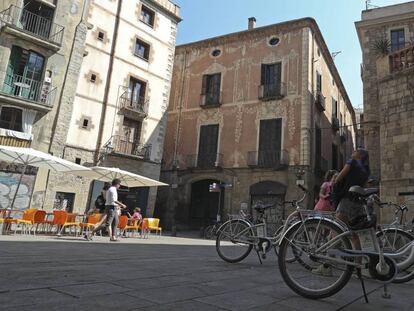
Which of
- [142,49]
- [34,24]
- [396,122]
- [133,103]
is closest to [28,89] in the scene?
[34,24]

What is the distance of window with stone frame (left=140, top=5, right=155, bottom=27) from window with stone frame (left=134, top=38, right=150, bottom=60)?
1406mm

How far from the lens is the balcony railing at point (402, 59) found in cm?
1320

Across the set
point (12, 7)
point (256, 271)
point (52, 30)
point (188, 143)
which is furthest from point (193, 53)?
point (256, 271)

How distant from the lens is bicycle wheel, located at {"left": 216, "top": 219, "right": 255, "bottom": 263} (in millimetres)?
6098

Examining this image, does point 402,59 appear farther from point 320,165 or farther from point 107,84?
point 107,84

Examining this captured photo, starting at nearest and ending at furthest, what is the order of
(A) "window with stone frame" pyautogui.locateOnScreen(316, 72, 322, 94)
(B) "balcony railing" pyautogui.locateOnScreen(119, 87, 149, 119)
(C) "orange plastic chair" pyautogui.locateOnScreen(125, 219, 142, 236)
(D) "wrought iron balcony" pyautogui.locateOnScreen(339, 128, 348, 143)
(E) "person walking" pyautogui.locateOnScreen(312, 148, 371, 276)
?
1. (E) "person walking" pyautogui.locateOnScreen(312, 148, 371, 276)
2. (C) "orange plastic chair" pyautogui.locateOnScreen(125, 219, 142, 236)
3. (B) "balcony railing" pyautogui.locateOnScreen(119, 87, 149, 119)
4. (A) "window with stone frame" pyautogui.locateOnScreen(316, 72, 322, 94)
5. (D) "wrought iron balcony" pyautogui.locateOnScreen(339, 128, 348, 143)

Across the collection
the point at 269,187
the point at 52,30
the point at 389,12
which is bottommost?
the point at 269,187

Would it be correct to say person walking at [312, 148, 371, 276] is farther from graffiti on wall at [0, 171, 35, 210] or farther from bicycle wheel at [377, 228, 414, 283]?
graffiti on wall at [0, 171, 35, 210]

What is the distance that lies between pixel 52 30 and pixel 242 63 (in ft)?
39.3

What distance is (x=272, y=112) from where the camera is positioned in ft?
76.1

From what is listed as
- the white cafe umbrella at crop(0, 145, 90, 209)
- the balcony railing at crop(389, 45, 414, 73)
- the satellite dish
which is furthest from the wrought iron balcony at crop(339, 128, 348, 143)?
the white cafe umbrella at crop(0, 145, 90, 209)

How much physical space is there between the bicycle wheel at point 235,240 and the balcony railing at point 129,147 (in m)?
15.3

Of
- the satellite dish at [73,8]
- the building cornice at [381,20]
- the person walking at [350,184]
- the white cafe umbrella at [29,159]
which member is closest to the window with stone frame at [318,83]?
the building cornice at [381,20]

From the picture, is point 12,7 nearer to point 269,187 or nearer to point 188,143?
point 188,143
